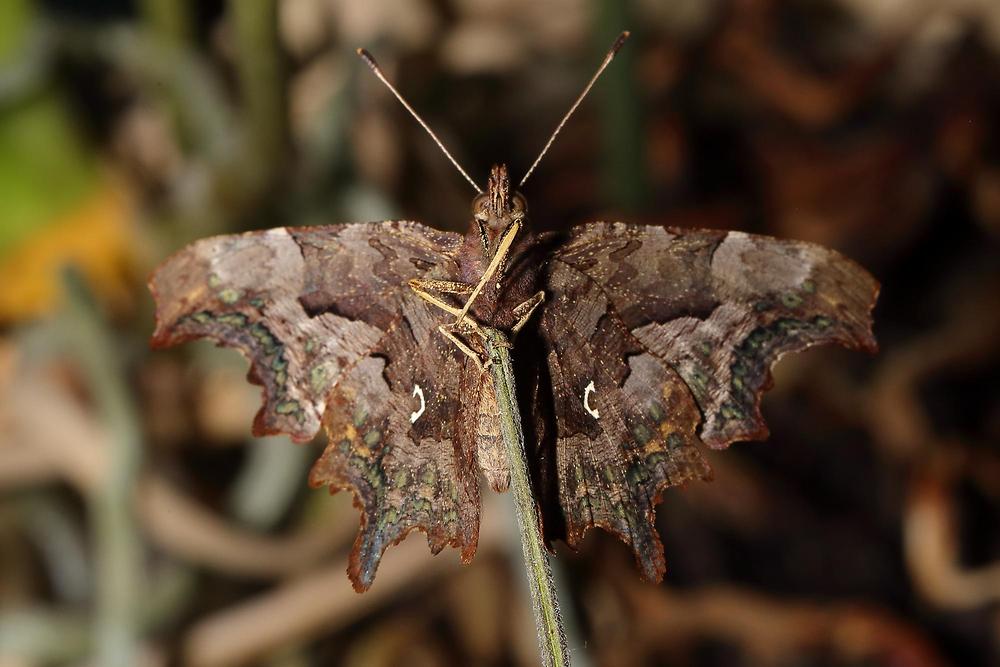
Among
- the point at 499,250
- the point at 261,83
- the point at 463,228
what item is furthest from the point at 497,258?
the point at 463,228

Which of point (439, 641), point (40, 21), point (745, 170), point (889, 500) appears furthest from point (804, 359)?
point (40, 21)

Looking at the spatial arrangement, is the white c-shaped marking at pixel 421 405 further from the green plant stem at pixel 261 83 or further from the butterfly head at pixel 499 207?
the green plant stem at pixel 261 83

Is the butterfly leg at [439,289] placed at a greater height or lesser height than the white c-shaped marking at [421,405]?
greater

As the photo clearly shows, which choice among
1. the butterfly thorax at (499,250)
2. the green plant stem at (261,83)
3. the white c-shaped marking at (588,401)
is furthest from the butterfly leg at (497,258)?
the green plant stem at (261,83)

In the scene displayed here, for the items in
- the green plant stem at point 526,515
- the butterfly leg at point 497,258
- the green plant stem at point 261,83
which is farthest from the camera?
the green plant stem at point 261,83

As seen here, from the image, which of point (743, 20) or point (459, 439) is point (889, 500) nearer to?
point (743, 20)

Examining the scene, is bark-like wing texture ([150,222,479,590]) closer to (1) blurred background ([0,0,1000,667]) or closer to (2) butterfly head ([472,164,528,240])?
(2) butterfly head ([472,164,528,240])
